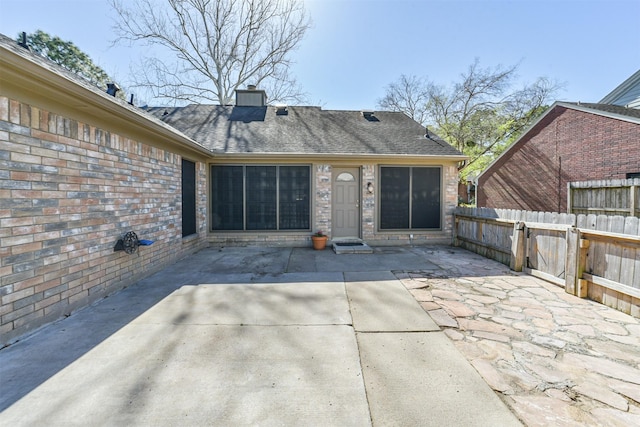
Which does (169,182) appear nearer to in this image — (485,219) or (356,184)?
(356,184)

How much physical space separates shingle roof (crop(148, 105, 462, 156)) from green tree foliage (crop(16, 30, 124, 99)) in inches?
457

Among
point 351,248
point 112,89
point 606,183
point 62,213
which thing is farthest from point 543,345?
point 112,89

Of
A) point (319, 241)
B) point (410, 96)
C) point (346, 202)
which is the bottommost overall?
point (319, 241)

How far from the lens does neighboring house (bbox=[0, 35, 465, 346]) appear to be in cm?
260

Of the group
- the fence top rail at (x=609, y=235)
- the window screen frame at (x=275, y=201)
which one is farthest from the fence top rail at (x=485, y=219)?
the window screen frame at (x=275, y=201)

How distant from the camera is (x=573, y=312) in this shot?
10.6ft

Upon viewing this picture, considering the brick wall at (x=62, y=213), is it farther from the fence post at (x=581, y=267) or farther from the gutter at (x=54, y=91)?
the fence post at (x=581, y=267)

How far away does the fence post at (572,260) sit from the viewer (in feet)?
12.2

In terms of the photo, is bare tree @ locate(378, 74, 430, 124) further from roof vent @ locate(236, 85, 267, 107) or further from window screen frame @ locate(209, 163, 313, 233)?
window screen frame @ locate(209, 163, 313, 233)

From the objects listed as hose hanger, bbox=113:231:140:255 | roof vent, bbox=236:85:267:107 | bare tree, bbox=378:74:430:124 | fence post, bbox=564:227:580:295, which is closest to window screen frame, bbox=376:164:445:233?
fence post, bbox=564:227:580:295

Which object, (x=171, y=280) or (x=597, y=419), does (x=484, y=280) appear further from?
(x=171, y=280)

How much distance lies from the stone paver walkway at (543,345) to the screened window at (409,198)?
10.4 ft

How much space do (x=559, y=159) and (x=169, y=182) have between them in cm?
1243

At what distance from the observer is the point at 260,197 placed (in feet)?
23.6
